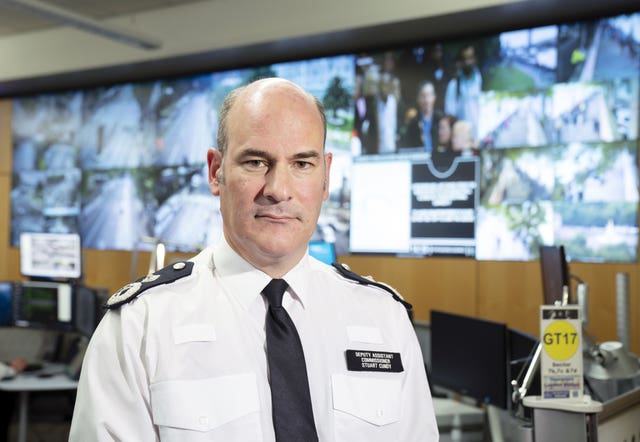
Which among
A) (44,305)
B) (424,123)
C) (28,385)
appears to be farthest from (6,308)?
(424,123)

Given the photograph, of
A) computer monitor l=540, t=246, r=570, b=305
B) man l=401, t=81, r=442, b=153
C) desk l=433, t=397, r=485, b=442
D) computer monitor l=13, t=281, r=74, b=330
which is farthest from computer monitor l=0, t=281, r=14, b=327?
computer monitor l=540, t=246, r=570, b=305

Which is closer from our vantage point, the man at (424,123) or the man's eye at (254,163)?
the man's eye at (254,163)

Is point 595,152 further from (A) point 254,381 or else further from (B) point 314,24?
(A) point 254,381

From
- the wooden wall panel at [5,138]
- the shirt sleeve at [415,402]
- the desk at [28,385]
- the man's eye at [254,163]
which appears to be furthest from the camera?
the wooden wall panel at [5,138]

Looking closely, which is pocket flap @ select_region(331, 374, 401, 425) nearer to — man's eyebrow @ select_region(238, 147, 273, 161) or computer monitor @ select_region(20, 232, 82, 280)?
man's eyebrow @ select_region(238, 147, 273, 161)

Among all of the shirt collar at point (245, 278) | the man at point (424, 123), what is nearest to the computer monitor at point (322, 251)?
the shirt collar at point (245, 278)

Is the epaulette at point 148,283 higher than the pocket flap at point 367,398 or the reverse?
higher

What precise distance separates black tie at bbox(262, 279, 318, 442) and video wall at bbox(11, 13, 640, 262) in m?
3.61

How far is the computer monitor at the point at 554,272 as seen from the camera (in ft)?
8.06

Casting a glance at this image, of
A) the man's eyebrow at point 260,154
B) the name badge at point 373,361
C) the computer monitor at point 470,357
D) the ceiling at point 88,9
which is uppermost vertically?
the ceiling at point 88,9

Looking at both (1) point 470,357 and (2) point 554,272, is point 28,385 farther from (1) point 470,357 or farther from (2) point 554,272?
(2) point 554,272

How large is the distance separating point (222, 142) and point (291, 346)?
359 millimetres

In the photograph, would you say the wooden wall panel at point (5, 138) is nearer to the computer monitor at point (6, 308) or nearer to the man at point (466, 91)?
the computer monitor at point (6, 308)

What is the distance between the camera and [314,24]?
16.3ft
